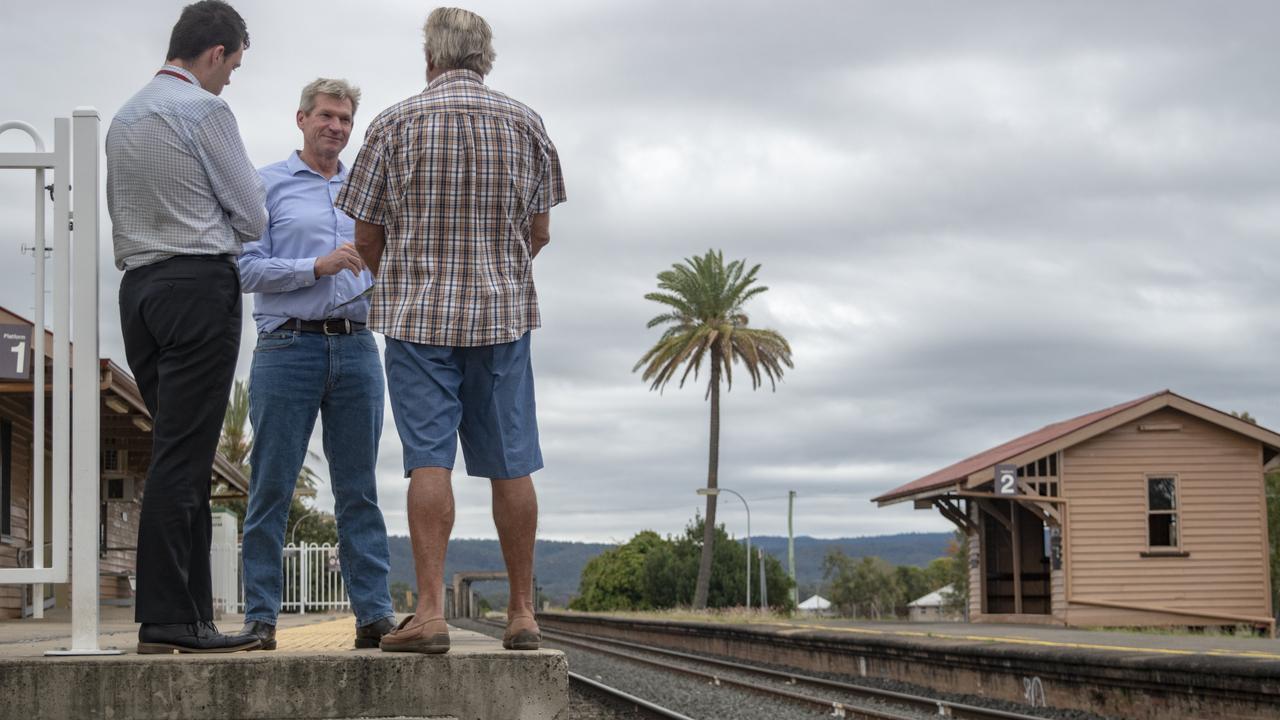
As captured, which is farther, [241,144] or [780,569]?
[780,569]

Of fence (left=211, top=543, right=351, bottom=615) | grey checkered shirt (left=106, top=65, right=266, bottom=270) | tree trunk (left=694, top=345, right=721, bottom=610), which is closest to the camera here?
grey checkered shirt (left=106, top=65, right=266, bottom=270)

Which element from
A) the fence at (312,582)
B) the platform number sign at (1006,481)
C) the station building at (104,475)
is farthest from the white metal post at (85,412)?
the platform number sign at (1006,481)

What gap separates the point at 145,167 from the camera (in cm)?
426

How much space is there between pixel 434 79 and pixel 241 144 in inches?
25.4

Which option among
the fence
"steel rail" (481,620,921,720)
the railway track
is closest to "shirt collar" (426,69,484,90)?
the railway track

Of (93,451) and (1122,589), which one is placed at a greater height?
(93,451)

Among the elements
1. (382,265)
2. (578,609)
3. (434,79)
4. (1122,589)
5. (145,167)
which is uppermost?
(434,79)

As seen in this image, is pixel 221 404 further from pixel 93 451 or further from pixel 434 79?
pixel 434 79

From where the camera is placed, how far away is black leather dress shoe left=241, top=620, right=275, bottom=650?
186 inches

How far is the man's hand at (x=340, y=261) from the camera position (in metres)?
4.76

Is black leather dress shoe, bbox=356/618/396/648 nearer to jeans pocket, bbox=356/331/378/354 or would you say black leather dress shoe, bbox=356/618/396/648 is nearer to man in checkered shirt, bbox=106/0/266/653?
man in checkered shirt, bbox=106/0/266/653

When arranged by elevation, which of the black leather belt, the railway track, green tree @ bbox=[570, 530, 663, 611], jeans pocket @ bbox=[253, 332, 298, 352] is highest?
the black leather belt

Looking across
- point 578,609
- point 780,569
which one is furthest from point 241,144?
point 578,609

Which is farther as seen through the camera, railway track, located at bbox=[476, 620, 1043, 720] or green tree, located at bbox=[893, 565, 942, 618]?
green tree, located at bbox=[893, 565, 942, 618]
